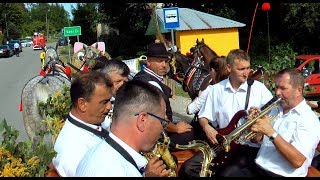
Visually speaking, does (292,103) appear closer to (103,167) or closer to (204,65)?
(103,167)

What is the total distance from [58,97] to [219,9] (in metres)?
26.6

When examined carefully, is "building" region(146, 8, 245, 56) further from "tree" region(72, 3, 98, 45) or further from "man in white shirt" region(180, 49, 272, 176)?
"tree" region(72, 3, 98, 45)

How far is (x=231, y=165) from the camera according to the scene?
426 cm

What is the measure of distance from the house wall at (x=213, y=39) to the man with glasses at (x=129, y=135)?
21123 mm

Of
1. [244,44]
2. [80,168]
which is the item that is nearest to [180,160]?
[80,168]

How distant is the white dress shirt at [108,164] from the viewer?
208 centimetres

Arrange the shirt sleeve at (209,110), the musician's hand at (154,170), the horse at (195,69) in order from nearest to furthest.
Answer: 1. the musician's hand at (154,170)
2. the shirt sleeve at (209,110)
3. the horse at (195,69)

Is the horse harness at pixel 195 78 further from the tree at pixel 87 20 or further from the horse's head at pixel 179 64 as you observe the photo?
the tree at pixel 87 20

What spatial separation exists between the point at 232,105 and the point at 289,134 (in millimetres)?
1033

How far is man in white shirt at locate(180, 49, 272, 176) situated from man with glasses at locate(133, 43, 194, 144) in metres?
0.27

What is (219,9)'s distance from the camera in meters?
30.6

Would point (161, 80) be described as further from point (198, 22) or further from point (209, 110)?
point (198, 22)

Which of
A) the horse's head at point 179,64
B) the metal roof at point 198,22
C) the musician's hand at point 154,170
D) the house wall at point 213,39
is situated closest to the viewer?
the musician's hand at point 154,170

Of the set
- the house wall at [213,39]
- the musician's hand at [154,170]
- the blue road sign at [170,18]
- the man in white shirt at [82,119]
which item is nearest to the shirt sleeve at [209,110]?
the man in white shirt at [82,119]
